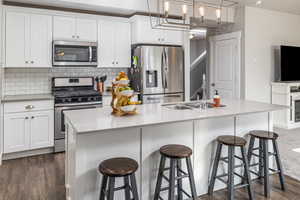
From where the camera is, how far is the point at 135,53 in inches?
174

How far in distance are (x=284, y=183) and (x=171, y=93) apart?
8.03ft

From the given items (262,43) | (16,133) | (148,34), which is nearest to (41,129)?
(16,133)

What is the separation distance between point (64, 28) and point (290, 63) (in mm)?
5249

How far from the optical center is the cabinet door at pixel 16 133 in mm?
3502

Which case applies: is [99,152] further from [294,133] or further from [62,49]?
[294,133]

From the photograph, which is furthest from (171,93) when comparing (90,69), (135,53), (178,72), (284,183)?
(284,183)

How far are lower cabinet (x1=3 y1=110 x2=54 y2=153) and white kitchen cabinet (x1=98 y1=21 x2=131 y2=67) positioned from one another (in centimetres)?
143

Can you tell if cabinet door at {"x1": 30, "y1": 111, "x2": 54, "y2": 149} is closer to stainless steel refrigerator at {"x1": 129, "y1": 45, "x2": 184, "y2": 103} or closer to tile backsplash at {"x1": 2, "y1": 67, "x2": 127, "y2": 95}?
tile backsplash at {"x1": 2, "y1": 67, "x2": 127, "y2": 95}

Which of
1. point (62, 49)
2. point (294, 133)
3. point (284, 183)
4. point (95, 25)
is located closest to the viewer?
point (284, 183)

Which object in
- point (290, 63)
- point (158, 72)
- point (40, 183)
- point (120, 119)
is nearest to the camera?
point (120, 119)

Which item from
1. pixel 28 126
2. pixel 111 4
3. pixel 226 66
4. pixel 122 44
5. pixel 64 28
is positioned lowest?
pixel 28 126

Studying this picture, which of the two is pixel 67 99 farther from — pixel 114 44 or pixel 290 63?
pixel 290 63

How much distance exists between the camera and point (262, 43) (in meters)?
5.48

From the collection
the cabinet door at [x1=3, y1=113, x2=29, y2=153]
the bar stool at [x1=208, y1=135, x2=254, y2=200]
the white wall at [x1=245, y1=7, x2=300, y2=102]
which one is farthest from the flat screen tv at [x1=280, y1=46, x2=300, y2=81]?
the cabinet door at [x1=3, y1=113, x2=29, y2=153]
